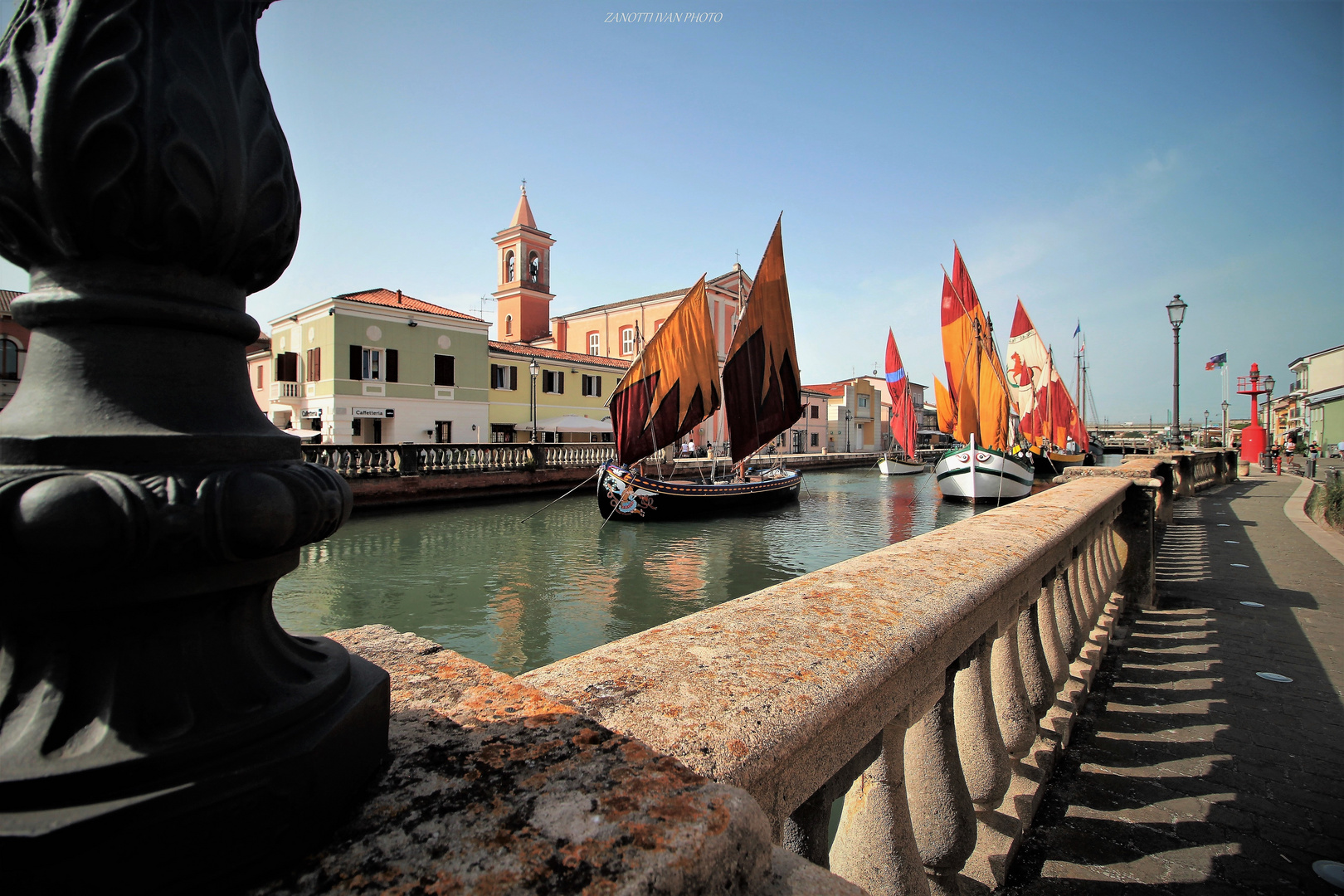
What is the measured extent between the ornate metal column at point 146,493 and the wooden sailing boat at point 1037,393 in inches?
1177

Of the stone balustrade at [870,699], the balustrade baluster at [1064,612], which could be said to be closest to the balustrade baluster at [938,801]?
the stone balustrade at [870,699]

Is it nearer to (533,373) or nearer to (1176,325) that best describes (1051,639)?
(1176,325)

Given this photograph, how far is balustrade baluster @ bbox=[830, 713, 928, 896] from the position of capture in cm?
141

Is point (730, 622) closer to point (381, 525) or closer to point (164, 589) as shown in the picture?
point (164, 589)

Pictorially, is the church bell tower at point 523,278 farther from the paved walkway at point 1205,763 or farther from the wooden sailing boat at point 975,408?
the paved walkway at point 1205,763

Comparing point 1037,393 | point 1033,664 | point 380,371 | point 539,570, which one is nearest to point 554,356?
point 380,371

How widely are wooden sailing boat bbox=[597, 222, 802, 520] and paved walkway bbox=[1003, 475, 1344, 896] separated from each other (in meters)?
14.3

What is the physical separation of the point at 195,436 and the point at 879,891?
5.13 ft

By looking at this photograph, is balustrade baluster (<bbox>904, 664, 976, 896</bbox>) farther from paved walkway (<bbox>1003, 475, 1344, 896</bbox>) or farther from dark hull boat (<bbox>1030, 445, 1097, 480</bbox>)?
dark hull boat (<bbox>1030, 445, 1097, 480</bbox>)

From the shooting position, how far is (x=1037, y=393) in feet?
100

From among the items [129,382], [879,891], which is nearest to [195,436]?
[129,382]

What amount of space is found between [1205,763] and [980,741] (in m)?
1.66

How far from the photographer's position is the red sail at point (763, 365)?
19156mm

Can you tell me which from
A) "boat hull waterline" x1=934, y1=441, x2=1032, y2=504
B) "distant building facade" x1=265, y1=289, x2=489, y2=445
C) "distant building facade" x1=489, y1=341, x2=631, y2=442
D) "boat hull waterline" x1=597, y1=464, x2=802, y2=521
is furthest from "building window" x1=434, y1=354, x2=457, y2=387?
"boat hull waterline" x1=934, y1=441, x2=1032, y2=504
